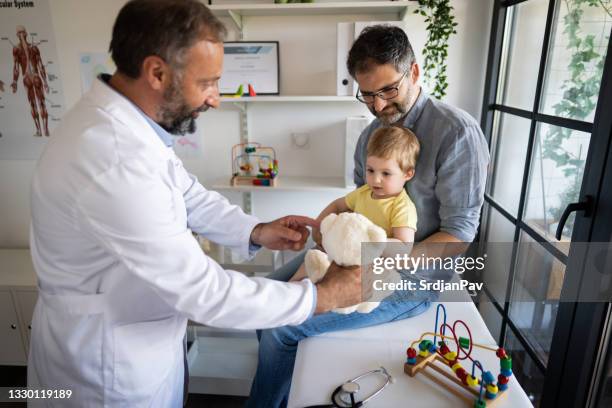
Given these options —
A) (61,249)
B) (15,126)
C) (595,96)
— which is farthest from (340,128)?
(15,126)

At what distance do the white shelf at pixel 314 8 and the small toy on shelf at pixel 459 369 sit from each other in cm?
132

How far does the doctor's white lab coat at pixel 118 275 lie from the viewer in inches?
30.5

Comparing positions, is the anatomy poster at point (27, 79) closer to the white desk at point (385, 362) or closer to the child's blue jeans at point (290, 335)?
the child's blue jeans at point (290, 335)

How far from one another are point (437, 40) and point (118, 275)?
1677 millimetres

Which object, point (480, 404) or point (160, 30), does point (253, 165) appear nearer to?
point (160, 30)

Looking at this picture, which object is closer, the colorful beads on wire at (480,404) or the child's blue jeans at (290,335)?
the colorful beads on wire at (480,404)

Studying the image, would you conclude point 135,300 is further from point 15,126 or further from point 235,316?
point 15,126

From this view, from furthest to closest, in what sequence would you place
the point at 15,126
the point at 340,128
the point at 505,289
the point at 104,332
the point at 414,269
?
1. the point at 15,126
2. the point at 340,128
3. the point at 505,289
4. the point at 414,269
5. the point at 104,332

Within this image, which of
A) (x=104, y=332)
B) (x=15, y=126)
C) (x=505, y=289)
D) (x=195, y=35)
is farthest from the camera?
(x=15, y=126)

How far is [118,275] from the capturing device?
0.92 m

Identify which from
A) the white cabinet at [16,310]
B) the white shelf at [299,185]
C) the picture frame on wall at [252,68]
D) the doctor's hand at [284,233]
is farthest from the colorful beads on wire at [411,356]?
the white cabinet at [16,310]

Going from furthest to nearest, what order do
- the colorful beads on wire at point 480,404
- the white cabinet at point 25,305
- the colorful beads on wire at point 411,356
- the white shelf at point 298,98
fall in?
the white cabinet at point 25,305, the white shelf at point 298,98, the colorful beads on wire at point 411,356, the colorful beads on wire at point 480,404

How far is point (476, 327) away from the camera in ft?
4.16

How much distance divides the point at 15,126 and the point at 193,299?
2.16 meters
